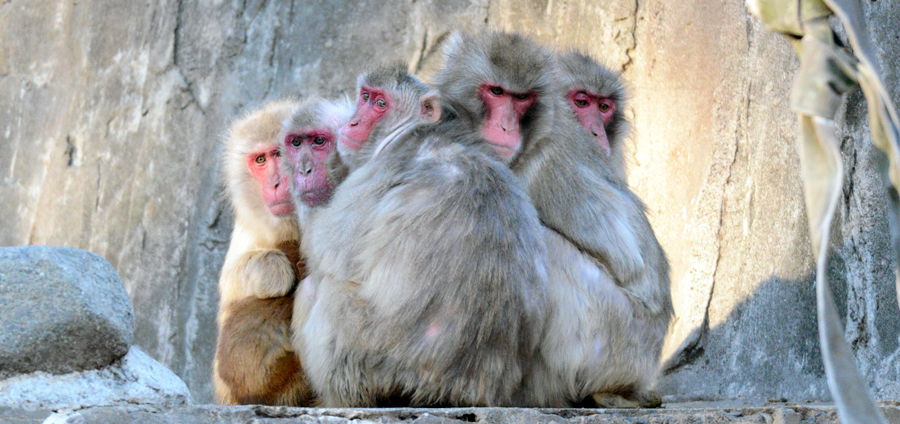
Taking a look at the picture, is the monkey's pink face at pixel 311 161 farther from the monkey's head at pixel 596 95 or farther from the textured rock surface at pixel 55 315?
the monkey's head at pixel 596 95

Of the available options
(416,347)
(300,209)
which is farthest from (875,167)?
(300,209)

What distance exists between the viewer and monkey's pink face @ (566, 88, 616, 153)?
149 inches

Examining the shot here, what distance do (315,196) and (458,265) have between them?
99 centimetres

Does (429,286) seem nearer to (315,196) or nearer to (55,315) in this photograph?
(315,196)

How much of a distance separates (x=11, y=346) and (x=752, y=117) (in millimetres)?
3443

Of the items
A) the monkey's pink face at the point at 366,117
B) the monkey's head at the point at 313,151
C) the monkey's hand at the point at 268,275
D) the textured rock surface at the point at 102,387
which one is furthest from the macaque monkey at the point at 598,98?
the textured rock surface at the point at 102,387

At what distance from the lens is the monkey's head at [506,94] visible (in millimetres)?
2967

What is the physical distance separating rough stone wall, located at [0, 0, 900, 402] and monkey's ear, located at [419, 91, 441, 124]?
1.75 meters

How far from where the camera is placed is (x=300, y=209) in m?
3.35

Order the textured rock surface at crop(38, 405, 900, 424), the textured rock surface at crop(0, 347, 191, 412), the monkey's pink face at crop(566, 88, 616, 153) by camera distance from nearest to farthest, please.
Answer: the textured rock surface at crop(38, 405, 900, 424) < the textured rock surface at crop(0, 347, 191, 412) < the monkey's pink face at crop(566, 88, 616, 153)

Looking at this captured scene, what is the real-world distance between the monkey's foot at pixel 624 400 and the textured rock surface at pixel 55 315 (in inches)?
61.5

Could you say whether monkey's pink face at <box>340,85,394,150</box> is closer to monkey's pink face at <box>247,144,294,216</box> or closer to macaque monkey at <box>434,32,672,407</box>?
macaque monkey at <box>434,32,672,407</box>

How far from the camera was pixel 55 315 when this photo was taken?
2.42m

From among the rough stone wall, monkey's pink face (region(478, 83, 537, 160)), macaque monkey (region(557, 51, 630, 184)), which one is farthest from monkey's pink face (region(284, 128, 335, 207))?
the rough stone wall
